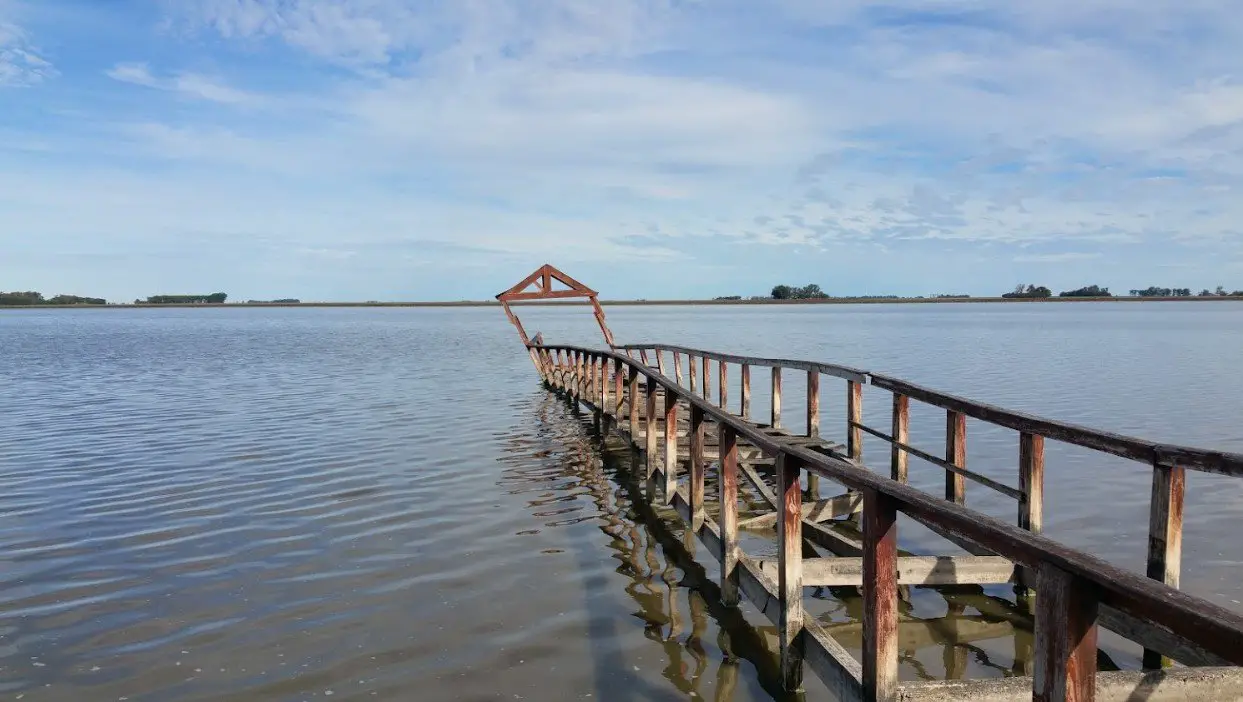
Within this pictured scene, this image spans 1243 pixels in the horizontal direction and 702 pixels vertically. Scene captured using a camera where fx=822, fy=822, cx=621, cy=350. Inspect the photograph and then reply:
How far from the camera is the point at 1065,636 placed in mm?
2787

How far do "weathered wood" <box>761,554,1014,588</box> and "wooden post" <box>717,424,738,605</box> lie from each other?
82cm

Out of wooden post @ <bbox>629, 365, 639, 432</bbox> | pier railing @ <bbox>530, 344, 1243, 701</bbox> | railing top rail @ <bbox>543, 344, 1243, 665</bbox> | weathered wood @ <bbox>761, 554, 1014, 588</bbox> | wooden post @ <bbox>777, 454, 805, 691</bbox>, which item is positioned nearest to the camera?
railing top rail @ <bbox>543, 344, 1243, 665</bbox>

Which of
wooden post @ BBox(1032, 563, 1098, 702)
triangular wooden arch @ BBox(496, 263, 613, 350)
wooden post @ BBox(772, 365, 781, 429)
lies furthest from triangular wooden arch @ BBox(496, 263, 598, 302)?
wooden post @ BBox(1032, 563, 1098, 702)

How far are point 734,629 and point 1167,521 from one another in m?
3.07

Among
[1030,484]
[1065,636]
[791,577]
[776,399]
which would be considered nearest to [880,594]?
[1065,636]

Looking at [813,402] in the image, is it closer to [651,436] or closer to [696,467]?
[651,436]

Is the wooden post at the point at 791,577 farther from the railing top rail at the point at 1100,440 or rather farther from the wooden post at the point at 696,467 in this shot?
the wooden post at the point at 696,467

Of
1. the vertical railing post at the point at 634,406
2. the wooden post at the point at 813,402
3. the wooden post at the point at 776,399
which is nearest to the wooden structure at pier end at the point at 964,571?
the wooden post at the point at 813,402

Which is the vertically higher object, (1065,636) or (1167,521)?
(1065,636)

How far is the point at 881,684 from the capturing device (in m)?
4.08

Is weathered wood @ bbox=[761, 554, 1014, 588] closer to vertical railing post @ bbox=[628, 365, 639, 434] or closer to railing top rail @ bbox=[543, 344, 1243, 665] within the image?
railing top rail @ bbox=[543, 344, 1243, 665]

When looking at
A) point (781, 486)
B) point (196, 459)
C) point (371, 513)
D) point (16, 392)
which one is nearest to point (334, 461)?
point (196, 459)

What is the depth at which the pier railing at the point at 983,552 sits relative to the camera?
267 cm

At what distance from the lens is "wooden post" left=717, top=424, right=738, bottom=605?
6809mm
